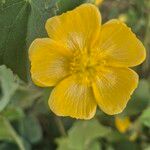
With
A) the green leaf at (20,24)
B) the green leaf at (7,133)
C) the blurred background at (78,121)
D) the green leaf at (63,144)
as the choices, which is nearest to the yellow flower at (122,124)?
the blurred background at (78,121)

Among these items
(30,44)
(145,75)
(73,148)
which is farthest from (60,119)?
(30,44)

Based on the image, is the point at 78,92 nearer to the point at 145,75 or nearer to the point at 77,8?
the point at 77,8

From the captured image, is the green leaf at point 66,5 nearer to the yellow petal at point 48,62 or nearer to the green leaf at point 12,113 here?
the yellow petal at point 48,62

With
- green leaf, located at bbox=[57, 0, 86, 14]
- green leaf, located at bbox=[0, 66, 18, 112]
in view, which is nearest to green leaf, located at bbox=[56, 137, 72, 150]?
green leaf, located at bbox=[0, 66, 18, 112]

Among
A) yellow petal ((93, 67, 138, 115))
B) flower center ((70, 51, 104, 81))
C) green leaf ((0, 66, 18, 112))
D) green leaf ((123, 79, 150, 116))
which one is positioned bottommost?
green leaf ((123, 79, 150, 116))

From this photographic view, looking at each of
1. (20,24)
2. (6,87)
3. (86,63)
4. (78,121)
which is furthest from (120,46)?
(78,121)

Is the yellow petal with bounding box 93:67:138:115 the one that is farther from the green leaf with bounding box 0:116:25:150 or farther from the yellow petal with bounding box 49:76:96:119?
the green leaf with bounding box 0:116:25:150

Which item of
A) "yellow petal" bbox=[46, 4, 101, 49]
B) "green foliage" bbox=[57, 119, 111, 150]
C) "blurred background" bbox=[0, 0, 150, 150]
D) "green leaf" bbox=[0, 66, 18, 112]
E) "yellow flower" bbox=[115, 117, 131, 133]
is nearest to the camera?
"yellow petal" bbox=[46, 4, 101, 49]

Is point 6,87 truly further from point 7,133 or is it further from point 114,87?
point 114,87
